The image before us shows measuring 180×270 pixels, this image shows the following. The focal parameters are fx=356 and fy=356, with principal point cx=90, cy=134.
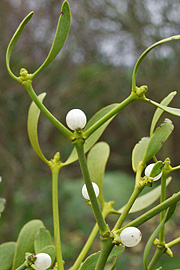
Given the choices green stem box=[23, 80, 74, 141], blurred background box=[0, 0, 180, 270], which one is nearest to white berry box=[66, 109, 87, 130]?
green stem box=[23, 80, 74, 141]

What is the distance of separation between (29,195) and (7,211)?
0.18m

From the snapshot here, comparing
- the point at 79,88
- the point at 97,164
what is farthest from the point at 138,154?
the point at 79,88

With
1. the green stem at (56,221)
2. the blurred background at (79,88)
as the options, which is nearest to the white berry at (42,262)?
the green stem at (56,221)

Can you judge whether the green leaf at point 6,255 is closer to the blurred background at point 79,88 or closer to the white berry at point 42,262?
the white berry at point 42,262

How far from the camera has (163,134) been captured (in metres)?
0.21

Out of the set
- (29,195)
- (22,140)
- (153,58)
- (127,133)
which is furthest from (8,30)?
(127,133)

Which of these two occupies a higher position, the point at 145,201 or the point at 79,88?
the point at 79,88

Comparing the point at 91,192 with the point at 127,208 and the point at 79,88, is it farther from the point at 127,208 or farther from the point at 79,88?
the point at 79,88

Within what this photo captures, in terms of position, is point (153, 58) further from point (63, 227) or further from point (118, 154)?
point (63, 227)

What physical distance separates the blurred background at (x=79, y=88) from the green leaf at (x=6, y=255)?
1380 mm

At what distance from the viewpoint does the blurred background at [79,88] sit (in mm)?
1768

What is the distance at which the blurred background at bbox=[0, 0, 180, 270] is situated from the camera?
1.77 metres

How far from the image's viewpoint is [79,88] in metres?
2.24

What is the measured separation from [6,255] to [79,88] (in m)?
2.02
